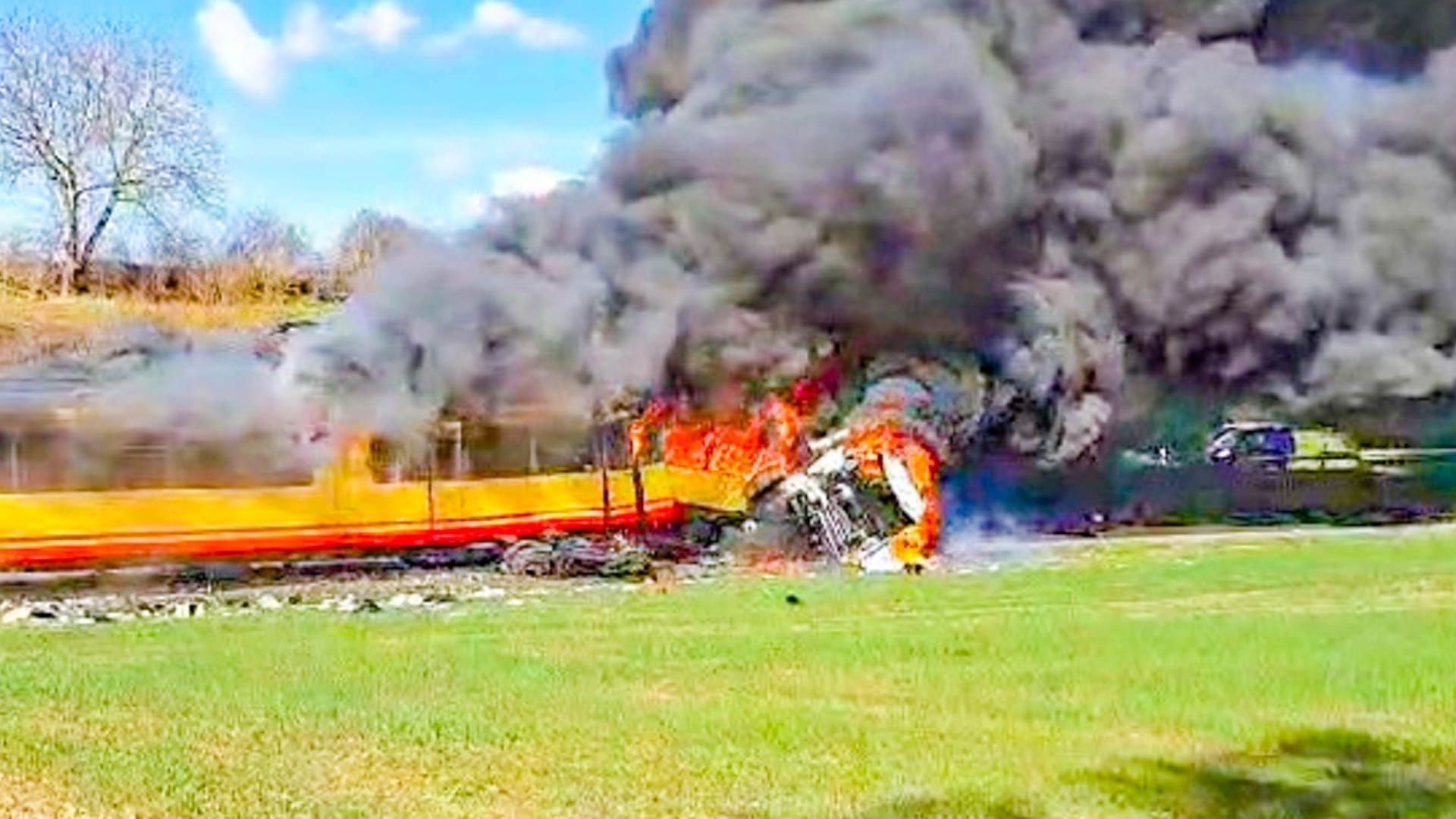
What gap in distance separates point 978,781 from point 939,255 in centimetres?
1862

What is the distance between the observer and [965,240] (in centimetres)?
2675

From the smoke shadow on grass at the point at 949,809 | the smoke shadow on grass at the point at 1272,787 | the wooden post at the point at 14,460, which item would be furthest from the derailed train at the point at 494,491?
the smoke shadow on grass at the point at 949,809

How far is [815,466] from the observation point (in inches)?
1043

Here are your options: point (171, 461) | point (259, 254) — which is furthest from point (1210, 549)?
point (259, 254)

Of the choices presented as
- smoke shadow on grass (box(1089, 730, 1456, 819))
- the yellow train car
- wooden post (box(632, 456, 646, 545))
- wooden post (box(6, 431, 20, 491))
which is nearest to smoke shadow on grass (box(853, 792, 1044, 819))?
smoke shadow on grass (box(1089, 730, 1456, 819))

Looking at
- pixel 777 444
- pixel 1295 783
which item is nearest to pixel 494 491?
pixel 777 444

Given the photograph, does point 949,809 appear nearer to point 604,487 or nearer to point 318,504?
point 318,504

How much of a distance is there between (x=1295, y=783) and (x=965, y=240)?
1852 centimetres

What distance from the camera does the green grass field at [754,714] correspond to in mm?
8094

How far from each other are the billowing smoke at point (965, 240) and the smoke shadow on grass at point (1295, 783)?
14129 millimetres

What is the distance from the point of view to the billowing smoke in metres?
23.6

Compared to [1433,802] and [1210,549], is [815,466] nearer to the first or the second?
[1210,549]

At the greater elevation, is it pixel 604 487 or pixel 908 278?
pixel 908 278

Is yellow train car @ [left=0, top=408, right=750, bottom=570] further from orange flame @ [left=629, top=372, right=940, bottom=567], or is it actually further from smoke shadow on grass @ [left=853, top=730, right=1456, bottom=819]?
smoke shadow on grass @ [left=853, top=730, right=1456, bottom=819]
